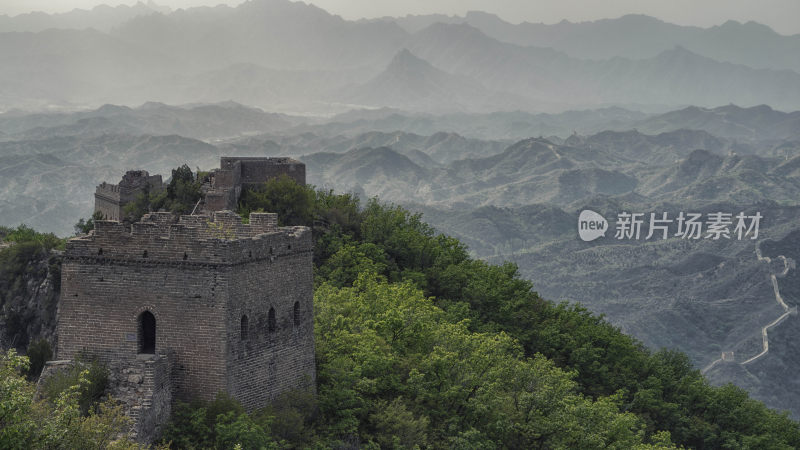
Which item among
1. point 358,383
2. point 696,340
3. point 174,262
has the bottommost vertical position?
point 696,340

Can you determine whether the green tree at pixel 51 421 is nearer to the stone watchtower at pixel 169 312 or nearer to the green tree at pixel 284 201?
the stone watchtower at pixel 169 312

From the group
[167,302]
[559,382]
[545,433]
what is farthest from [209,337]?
[559,382]

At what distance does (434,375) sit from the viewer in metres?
35.9

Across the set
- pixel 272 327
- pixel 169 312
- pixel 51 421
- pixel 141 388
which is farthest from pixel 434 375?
pixel 51 421

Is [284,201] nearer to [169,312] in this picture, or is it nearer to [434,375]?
[434,375]

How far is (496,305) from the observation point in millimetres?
60125

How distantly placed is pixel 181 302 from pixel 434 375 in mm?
11586

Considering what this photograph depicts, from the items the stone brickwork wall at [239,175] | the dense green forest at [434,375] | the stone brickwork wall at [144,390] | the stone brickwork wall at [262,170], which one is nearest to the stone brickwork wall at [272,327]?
the dense green forest at [434,375]

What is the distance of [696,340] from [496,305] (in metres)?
135

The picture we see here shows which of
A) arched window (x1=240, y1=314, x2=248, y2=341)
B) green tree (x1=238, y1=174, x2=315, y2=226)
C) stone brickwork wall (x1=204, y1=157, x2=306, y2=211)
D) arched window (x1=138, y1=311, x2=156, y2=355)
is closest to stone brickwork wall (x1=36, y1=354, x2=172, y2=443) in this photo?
arched window (x1=138, y1=311, x2=156, y2=355)

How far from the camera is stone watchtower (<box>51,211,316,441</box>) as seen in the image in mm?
26641

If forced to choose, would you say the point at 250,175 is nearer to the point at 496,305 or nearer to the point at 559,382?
the point at 496,305

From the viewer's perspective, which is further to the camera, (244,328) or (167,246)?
(244,328)

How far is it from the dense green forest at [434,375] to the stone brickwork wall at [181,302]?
1049 millimetres
